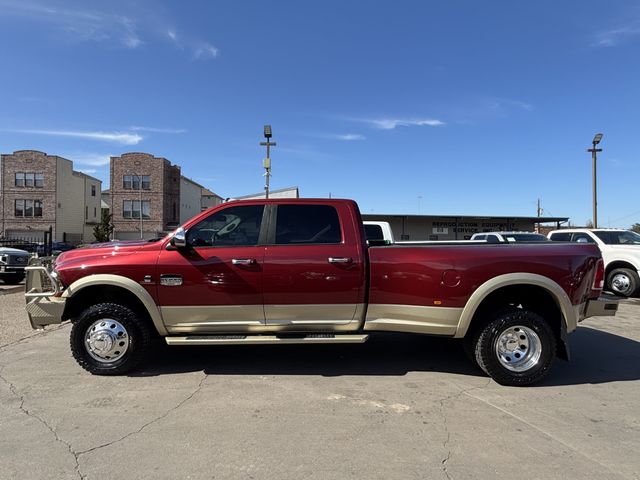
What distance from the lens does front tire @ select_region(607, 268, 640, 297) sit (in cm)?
1139

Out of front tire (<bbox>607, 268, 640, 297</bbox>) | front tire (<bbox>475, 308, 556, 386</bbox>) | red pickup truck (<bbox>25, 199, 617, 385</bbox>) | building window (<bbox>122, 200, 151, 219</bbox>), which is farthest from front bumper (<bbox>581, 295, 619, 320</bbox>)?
building window (<bbox>122, 200, 151, 219</bbox>)

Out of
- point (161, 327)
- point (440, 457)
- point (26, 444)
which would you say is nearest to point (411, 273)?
point (440, 457)

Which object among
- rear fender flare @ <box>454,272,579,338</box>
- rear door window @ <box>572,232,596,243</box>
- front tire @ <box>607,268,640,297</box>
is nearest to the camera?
rear fender flare @ <box>454,272,579,338</box>

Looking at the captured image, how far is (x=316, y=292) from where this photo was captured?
4.88 m

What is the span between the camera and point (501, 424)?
3848 millimetres

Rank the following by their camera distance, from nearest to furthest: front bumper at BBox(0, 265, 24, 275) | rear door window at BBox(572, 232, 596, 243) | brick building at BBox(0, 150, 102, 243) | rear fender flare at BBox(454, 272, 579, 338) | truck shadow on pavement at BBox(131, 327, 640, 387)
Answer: rear fender flare at BBox(454, 272, 579, 338)
truck shadow on pavement at BBox(131, 327, 640, 387)
rear door window at BBox(572, 232, 596, 243)
front bumper at BBox(0, 265, 24, 275)
brick building at BBox(0, 150, 102, 243)

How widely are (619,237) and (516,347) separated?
976 centimetres

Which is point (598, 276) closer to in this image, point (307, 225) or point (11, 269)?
point (307, 225)

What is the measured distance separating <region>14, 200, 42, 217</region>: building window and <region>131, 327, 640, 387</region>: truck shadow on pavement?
52.8 m

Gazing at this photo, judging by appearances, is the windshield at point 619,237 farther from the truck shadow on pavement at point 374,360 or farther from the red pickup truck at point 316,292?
the red pickup truck at point 316,292

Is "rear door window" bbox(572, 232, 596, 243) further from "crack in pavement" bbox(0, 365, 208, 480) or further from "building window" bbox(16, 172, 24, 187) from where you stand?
"building window" bbox(16, 172, 24, 187)

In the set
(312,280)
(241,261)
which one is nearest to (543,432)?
(312,280)

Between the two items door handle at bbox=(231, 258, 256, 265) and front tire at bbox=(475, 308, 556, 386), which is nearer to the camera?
front tire at bbox=(475, 308, 556, 386)

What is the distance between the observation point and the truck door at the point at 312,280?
4.86m
